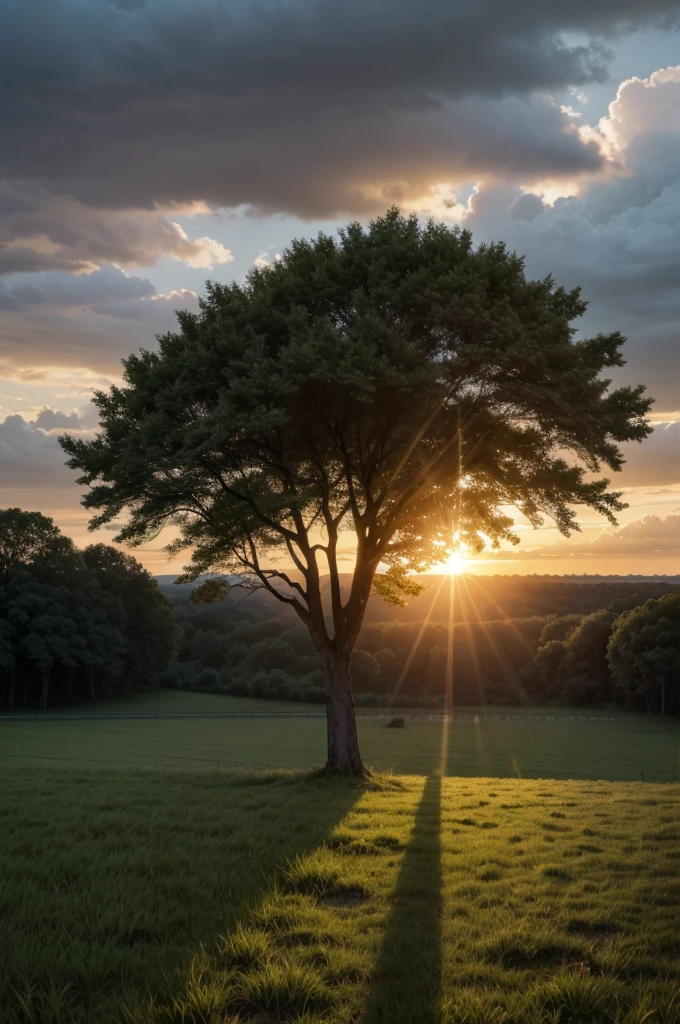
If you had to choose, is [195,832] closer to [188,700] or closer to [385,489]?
[385,489]

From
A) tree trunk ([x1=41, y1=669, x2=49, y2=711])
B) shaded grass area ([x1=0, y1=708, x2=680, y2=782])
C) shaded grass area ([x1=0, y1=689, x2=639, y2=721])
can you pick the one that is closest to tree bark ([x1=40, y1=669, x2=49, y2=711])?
tree trunk ([x1=41, y1=669, x2=49, y2=711])

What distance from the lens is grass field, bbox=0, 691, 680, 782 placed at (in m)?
43.0

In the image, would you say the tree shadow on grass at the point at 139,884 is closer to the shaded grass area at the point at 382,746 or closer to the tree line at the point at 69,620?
the shaded grass area at the point at 382,746

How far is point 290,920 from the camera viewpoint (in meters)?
7.71

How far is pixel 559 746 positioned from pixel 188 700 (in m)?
56.8

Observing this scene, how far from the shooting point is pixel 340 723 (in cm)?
2183

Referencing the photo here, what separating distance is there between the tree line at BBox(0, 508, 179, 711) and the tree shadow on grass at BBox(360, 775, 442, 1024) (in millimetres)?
77525

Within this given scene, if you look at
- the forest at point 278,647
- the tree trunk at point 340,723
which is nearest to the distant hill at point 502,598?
the forest at point 278,647

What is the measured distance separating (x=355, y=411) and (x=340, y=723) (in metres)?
8.64

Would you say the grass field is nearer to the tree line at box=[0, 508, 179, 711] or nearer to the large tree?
the tree line at box=[0, 508, 179, 711]

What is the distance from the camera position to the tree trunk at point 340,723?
21406 mm

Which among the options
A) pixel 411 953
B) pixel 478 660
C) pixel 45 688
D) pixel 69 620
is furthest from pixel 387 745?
pixel 478 660

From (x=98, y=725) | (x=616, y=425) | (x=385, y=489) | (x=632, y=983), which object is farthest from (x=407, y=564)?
(x=98, y=725)

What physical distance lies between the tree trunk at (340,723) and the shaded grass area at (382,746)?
12.2 metres
